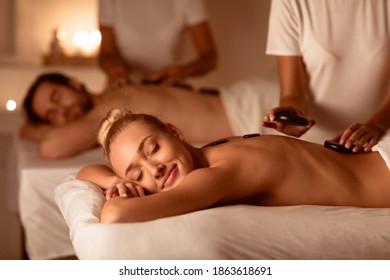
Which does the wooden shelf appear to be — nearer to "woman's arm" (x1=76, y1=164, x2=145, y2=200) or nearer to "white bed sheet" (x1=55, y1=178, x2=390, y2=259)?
"woman's arm" (x1=76, y1=164, x2=145, y2=200)

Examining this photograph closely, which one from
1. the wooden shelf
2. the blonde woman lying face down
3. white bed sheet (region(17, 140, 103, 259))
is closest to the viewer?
the blonde woman lying face down

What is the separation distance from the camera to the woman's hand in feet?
3.00

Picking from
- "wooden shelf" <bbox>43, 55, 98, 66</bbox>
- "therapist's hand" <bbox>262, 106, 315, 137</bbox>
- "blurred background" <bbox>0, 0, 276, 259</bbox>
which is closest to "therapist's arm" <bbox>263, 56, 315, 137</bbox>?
"therapist's hand" <bbox>262, 106, 315, 137</bbox>

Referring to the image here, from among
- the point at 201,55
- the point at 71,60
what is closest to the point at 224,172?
the point at 201,55

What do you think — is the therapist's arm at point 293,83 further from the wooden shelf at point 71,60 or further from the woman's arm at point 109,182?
the wooden shelf at point 71,60

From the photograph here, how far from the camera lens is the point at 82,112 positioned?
176 cm

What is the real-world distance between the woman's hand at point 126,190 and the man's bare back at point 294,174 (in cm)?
10

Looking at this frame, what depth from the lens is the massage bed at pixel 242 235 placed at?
30.1 inches

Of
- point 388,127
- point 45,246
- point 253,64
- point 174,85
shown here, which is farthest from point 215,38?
point 388,127

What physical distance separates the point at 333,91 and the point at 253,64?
1070mm

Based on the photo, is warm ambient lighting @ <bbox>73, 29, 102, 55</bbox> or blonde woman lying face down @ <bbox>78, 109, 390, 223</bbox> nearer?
blonde woman lying face down @ <bbox>78, 109, 390, 223</bbox>

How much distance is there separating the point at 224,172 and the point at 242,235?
0.44 ft

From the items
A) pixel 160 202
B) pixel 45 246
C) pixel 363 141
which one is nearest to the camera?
pixel 160 202
